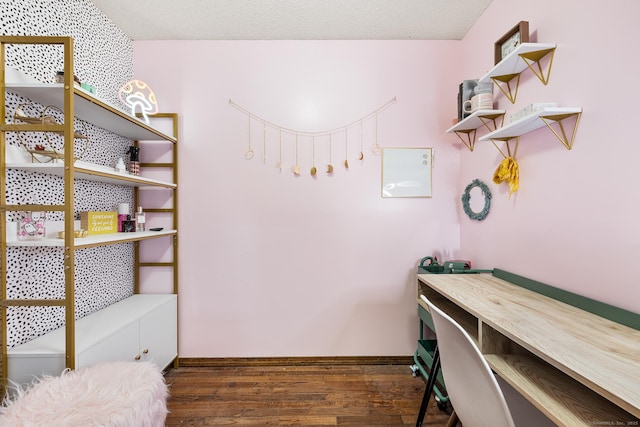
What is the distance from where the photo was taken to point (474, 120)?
1.95 metres

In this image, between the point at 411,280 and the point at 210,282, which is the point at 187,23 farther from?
the point at 411,280

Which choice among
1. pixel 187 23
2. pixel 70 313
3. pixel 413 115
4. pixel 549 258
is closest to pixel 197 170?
pixel 187 23

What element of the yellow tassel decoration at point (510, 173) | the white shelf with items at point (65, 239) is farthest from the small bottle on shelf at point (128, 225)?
the yellow tassel decoration at point (510, 173)

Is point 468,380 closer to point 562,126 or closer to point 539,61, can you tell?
point 562,126

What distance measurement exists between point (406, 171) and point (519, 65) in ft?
3.25

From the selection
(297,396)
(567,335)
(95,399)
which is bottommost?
Answer: (297,396)

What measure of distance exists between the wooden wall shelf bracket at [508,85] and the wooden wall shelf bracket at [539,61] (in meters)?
0.18

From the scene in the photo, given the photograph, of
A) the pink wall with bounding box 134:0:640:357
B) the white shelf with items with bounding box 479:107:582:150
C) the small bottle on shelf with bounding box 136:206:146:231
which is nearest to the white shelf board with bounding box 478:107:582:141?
the white shelf with items with bounding box 479:107:582:150

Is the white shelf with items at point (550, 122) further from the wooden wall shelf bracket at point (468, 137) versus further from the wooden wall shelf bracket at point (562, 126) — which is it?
the wooden wall shelf bracket at point (468, 137)

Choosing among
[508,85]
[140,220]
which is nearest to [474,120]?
[508,85]

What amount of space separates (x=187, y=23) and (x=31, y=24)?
92 centimetres

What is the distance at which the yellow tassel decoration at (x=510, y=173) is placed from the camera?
171 centimetres

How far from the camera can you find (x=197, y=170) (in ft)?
7.69

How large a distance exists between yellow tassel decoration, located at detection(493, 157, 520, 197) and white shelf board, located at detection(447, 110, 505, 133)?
0.96 feet
